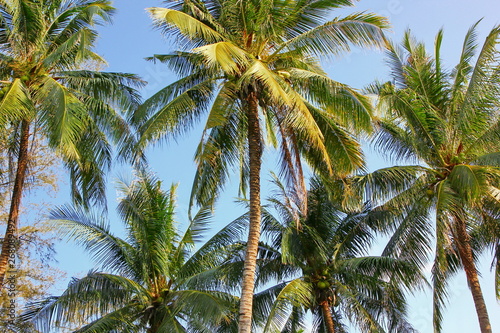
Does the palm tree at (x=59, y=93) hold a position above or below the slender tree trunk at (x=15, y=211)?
above

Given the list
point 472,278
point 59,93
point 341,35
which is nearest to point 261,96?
point 341,35

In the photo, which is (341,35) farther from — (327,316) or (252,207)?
(327,316)

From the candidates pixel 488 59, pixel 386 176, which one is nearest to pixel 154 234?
pixel 386 176

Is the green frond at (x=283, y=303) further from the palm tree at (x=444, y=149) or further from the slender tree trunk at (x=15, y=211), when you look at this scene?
the slender tree trunk at (x=15, y=211)

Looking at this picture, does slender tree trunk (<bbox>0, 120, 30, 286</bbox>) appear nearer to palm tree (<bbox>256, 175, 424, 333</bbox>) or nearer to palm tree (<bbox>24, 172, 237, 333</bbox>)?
palm tree (<bbox>24, 172, 237, 333</bbox>)

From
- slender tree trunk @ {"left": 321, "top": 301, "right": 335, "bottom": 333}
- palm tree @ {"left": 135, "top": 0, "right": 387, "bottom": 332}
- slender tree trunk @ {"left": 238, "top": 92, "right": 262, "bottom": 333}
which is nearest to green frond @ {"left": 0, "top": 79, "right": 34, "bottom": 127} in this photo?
palm tree @ {"left": 135, "top": 0, "right": 387, "bottom": 332}

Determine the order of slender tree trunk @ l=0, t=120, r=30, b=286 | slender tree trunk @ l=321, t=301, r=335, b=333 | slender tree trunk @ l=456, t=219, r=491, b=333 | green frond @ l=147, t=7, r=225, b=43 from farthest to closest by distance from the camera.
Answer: slender tree trunk @ l=321, t=301, r=335, b=333 < slender tree trunk @ l=456, t=219, r=491, b=333 < slender tree trunk @ l=0, t=120, r=30, b=286 < green frond @ l=147, t=7, r=225, b=43

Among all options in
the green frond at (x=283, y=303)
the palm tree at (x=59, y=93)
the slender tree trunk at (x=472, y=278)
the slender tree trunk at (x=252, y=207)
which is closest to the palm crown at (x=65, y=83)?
the palm tree at (x=59, y=93)

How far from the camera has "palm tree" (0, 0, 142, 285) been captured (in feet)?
44.4

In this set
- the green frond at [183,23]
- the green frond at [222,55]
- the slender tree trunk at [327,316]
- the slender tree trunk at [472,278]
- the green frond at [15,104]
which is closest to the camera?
the green frond at [222,55]

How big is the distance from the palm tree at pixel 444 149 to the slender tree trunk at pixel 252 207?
11.4ft

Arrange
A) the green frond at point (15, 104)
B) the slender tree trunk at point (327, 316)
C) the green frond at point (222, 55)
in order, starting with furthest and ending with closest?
the slender tree trunk at point (327, 316)
the green frond at point (15, 104)
the green frond at point (222, 55)

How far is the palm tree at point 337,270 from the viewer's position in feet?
52.5

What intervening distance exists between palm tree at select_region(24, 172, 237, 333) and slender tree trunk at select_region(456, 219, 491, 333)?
5497mm
